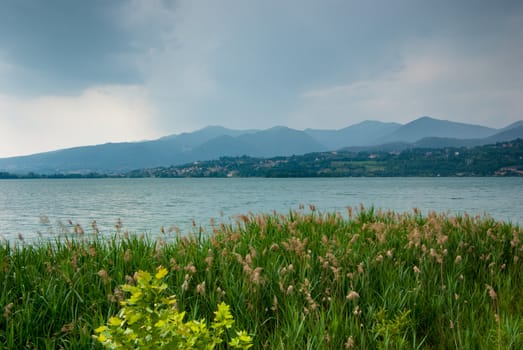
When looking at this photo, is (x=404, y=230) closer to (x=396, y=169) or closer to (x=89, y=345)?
(x=89, y=345)

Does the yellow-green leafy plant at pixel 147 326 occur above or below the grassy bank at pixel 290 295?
above

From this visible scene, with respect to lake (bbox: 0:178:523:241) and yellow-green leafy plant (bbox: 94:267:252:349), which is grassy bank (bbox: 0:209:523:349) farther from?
lake (bbox: 0:178:523:241)

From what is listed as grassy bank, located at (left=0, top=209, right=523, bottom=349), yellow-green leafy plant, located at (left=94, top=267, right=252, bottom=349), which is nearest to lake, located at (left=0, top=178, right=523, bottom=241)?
grassy bank, located at (left=0, top=209, right=523, bottom=349)

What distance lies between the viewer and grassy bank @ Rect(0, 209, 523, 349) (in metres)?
4.92

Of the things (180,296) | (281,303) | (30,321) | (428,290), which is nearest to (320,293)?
(281,303)

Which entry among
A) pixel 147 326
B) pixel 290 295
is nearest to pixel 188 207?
pixel 290 295

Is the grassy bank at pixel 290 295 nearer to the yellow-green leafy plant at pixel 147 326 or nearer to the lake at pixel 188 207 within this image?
the yellow-green leafy plant at pixel 147 326

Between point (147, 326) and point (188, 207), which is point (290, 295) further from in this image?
point (188, 207)

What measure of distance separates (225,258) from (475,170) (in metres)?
202

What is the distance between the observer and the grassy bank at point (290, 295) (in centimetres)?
492

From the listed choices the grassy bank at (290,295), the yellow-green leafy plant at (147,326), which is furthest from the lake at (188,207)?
the yellow-green leafy plant at (147,326)

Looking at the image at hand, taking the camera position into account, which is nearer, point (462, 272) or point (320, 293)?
point (320, 293)

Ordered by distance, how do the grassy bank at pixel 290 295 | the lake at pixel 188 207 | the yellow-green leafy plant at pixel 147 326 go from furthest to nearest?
the lake at pixel 188 207, the grassy bank at pixel 290 295, the yellow-green leafy plant at pixel 147 326

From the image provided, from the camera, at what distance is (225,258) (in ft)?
22.9
